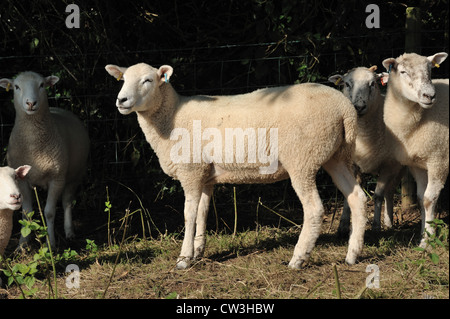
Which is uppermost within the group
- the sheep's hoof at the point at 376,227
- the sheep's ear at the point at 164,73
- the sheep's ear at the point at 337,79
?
the sheep's ear at the point at 164,73

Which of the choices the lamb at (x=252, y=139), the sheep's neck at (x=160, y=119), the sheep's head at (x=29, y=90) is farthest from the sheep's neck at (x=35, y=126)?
the sheep's neck at (x=160, y=119)

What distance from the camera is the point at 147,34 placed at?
734 cm

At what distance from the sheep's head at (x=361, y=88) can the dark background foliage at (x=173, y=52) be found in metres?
0.89

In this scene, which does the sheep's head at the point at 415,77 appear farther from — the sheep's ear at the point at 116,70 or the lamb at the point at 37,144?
the lamb at the point at 37,144

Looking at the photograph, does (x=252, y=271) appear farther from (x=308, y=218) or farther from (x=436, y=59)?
(x=436, y=59)

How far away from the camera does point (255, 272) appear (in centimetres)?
467

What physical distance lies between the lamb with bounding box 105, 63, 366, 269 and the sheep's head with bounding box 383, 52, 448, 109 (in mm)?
729

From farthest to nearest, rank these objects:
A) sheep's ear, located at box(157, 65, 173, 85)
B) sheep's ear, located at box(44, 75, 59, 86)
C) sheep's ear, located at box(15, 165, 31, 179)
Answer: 1. sheep's ear, located at box(44, 75, 59, 86)
2. sheep's ear, located at box(157, 65, 173, 85)
3. sheep's ear, located at box(15, 165, 31, 179)

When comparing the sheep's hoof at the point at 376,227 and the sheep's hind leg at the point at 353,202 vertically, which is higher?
the sheep's hind leg at the point at 353,202

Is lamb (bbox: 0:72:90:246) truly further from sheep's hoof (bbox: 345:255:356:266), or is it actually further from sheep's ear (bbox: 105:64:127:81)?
sheep's hoof (bbox: 345:255:356:266)

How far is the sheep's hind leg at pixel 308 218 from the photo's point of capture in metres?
4.77

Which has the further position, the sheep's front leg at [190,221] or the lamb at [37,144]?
the lamb at [37,144]

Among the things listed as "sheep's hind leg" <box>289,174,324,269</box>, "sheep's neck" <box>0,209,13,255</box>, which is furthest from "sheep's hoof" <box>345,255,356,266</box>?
"sheep's neck" <box>0,209,13,255</box>

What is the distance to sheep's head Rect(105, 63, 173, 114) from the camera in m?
4.92
